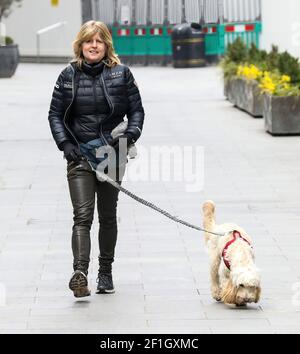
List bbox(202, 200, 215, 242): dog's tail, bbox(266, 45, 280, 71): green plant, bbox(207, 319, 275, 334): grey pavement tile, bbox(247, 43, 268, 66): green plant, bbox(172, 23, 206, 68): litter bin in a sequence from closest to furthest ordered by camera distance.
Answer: bbox(207, 319, 275, 334): grey pavement tile → bbox(202, 200, 215, 242): dog's tail → bbox(266, 45, 280, 71): green plant → bbox(247, 43, 268, 66): green plant → bbox(172, 23, 206, 68): litter bin

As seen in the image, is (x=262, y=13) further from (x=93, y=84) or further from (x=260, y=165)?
(x=93, y=84)

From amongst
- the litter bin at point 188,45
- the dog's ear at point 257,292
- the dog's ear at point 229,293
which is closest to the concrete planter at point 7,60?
the litter bin at point 188,45

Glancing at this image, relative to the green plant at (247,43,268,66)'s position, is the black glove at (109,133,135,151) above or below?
above

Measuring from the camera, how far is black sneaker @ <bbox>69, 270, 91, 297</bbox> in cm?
745

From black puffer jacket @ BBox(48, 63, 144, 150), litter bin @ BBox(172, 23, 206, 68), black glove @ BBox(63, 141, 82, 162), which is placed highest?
black puffer jacket @ BBox(48, 63, 144, 150)

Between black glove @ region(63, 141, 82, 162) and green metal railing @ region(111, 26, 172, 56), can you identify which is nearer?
black glove @ region(63, 141, 82, 162)

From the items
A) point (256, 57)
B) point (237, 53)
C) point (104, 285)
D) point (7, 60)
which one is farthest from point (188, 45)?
point (104, 285)

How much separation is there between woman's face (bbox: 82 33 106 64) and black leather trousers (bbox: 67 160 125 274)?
2.22ft

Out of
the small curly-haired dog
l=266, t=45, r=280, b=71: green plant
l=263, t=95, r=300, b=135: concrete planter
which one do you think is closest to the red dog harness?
the small curly-haired dog

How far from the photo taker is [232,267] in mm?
7258

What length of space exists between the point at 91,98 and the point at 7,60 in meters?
24.7

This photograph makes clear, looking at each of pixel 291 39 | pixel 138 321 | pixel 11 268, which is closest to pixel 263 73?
pixel 291 39

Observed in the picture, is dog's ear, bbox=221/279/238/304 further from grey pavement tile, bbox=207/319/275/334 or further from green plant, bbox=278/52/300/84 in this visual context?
green plant, bbox=278/52/300/84

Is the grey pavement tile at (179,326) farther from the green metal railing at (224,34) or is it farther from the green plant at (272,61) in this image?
the green metal railing at (224,34)
